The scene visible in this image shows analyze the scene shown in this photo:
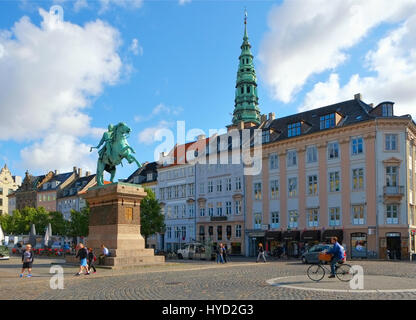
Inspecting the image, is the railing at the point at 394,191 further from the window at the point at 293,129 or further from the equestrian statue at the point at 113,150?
the equestrian statue at the point at 113,150

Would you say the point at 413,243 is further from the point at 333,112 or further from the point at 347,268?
the point at 347,268

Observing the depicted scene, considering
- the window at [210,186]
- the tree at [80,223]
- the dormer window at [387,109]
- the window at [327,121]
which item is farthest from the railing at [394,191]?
the tree at [80,223]

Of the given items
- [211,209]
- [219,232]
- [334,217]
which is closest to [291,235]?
[334,217]

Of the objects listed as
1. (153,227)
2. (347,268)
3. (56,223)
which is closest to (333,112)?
(153,227)

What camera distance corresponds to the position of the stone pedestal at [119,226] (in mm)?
25059

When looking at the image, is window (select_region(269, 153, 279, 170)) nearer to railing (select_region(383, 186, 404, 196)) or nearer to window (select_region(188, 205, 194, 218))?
railing (select_region(383, 186, 404, 196))

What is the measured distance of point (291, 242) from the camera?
2085 inches

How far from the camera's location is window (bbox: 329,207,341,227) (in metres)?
48.7

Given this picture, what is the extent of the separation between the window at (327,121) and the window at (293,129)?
306cm

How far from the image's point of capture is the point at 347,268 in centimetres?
1789

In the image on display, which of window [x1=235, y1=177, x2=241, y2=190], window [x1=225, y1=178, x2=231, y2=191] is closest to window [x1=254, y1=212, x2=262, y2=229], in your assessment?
window [x1=235, y1=177, x2=241, y2=190]

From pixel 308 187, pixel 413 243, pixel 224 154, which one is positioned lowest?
pixel 413 243

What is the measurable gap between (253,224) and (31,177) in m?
76.6

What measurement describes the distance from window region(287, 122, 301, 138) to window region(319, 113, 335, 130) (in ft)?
10.1
